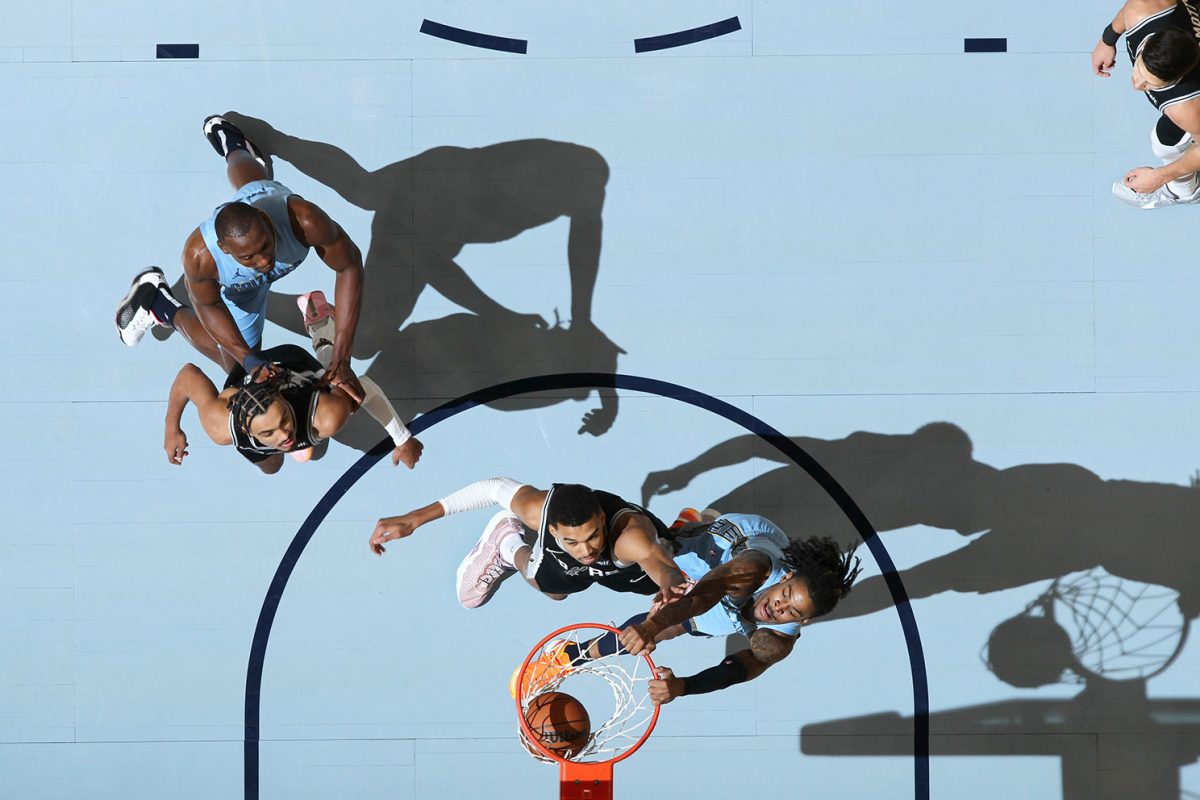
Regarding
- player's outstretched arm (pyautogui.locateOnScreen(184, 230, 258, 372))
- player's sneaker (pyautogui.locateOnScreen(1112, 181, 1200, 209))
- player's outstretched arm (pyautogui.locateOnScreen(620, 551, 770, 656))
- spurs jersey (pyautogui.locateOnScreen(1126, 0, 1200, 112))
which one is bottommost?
player's outstretched arm (pyautogui.locateOnScreen(620, 551, 770, 656))

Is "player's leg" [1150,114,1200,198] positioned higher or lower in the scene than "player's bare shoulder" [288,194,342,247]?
higher

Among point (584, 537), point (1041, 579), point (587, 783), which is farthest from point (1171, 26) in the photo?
point (587, 783)

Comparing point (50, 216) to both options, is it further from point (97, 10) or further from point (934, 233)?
point (934, 233)

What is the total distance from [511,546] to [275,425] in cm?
124

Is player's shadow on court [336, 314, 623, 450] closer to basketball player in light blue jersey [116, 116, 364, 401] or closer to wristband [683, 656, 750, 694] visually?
basketball player in light blue jersey [116, 116, 364, 401]

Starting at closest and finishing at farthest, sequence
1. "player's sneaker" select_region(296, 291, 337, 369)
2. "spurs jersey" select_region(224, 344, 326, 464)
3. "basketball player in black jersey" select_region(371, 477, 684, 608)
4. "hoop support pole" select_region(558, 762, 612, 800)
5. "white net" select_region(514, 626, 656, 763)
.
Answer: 1. "basketball player in black jersey" select_region(371, 477, 684, 608)
2. "spurs jersey" select_region(224, 344, 326, 464)
3. "hoop support pole" select_region(558, 762, 612, 800)
4. "white net" select_region(514, 626, 656, 763)
5. "player's sneaker" select_region(296, 291, 337, 369)

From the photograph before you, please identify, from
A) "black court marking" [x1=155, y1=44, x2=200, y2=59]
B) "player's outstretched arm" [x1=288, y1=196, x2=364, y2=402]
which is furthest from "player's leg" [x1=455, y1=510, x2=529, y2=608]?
"black court marking" [x1=155, y1=44, x2=200, y2=59]

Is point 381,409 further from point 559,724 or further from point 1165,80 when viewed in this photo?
point 1165,80

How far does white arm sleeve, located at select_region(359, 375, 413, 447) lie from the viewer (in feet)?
14.6

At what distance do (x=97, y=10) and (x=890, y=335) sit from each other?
170 inches

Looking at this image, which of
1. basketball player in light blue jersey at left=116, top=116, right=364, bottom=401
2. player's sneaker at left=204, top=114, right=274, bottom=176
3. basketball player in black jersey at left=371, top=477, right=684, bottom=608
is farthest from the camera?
player's sneaker at left=204, top=114, right=274, bottom=176

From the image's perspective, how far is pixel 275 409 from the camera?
4004mm

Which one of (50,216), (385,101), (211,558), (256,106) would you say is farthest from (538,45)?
(211,558)

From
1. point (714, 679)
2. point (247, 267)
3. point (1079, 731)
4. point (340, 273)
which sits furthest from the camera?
point (1079, 731)
